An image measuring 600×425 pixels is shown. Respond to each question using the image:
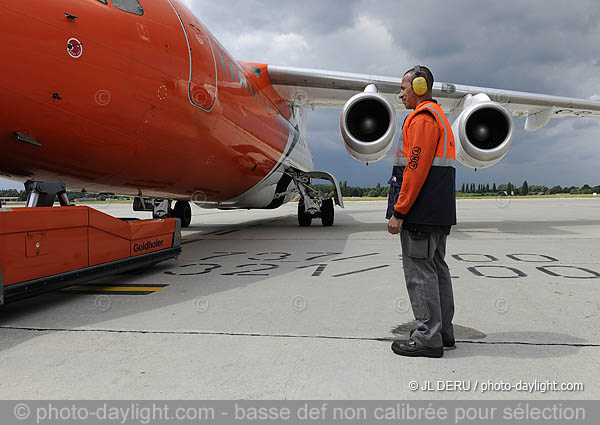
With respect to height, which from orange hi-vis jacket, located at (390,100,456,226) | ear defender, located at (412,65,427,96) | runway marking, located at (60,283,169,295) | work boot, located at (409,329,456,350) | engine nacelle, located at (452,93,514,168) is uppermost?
engine nacelle, located at (452,93,514,168)

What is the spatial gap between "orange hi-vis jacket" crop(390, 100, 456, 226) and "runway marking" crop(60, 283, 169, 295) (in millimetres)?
2666

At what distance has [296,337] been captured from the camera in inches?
104

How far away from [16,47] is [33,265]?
156 cm

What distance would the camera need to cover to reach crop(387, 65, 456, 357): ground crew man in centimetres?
242

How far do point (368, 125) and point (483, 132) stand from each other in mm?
2240

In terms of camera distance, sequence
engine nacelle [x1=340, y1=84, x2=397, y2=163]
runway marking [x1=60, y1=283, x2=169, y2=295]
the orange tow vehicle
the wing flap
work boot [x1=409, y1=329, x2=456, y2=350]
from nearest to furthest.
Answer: work boot [x1=409, y1=329, x2=456, y2=350] < the orange tow vehicle < runway marking [x1=60, y1=283, x2=169, y2=295] < engine nacelle [x1=340, y1=84, x2=397, y2=163] < the wing flap

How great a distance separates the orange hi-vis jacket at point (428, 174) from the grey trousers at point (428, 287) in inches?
4.9

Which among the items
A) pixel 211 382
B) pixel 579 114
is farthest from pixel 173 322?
pixel 579 114

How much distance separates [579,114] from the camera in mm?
11805

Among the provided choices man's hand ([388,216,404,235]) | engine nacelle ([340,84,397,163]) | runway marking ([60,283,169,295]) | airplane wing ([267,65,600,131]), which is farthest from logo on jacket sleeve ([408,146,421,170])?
airplane wing ([267,65,600,131])

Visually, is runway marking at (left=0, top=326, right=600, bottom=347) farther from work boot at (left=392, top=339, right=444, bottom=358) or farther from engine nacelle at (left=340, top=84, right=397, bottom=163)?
engine nacelle at (left=340, top=84, right=397, bottom=163)

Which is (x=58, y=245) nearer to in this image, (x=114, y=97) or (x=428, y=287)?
(x=114, y=97)
